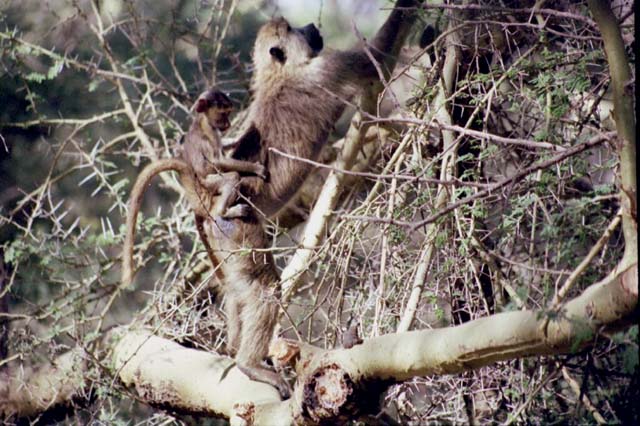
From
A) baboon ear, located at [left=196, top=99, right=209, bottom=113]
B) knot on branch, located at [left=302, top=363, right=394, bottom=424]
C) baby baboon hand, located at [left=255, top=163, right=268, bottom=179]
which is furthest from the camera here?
baby baboon hand, located at [left=255, top=163, right=268, bottom=179]

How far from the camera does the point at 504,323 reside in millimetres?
3322

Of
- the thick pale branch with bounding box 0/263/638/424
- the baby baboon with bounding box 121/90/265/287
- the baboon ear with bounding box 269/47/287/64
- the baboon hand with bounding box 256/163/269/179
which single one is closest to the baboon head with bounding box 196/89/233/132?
the baby baboon with bounding box 121/90/265/287

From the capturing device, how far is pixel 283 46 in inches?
284

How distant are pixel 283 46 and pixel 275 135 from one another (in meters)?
0.92

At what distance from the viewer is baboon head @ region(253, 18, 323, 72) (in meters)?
7.19

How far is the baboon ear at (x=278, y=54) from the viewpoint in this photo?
713 cm

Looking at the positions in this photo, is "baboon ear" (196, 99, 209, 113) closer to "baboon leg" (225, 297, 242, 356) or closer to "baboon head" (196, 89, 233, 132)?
"baboon head" (196, 89, 233, 132)

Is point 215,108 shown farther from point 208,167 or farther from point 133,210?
point 133,210

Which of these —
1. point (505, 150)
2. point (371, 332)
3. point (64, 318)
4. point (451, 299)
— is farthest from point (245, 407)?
point (64, 318)

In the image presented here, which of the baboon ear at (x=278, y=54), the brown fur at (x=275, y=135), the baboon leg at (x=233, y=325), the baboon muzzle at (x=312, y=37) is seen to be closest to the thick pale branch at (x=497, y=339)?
the brown fur at (x=275, y=135)

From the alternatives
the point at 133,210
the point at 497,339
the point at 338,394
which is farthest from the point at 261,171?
the point at 497,339

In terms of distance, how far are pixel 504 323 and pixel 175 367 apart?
10.5ft

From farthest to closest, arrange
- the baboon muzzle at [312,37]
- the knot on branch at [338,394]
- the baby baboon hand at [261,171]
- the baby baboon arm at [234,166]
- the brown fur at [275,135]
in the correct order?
the baboon muzzle at [312,37], the baby baboon hand at [261,171], the baby baboon arm at [234,166], the brown fur at [275,135], the knot on branch at [338,394]

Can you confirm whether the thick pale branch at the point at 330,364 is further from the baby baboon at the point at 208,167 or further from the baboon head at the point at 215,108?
the baboon head at the point at 215,108
